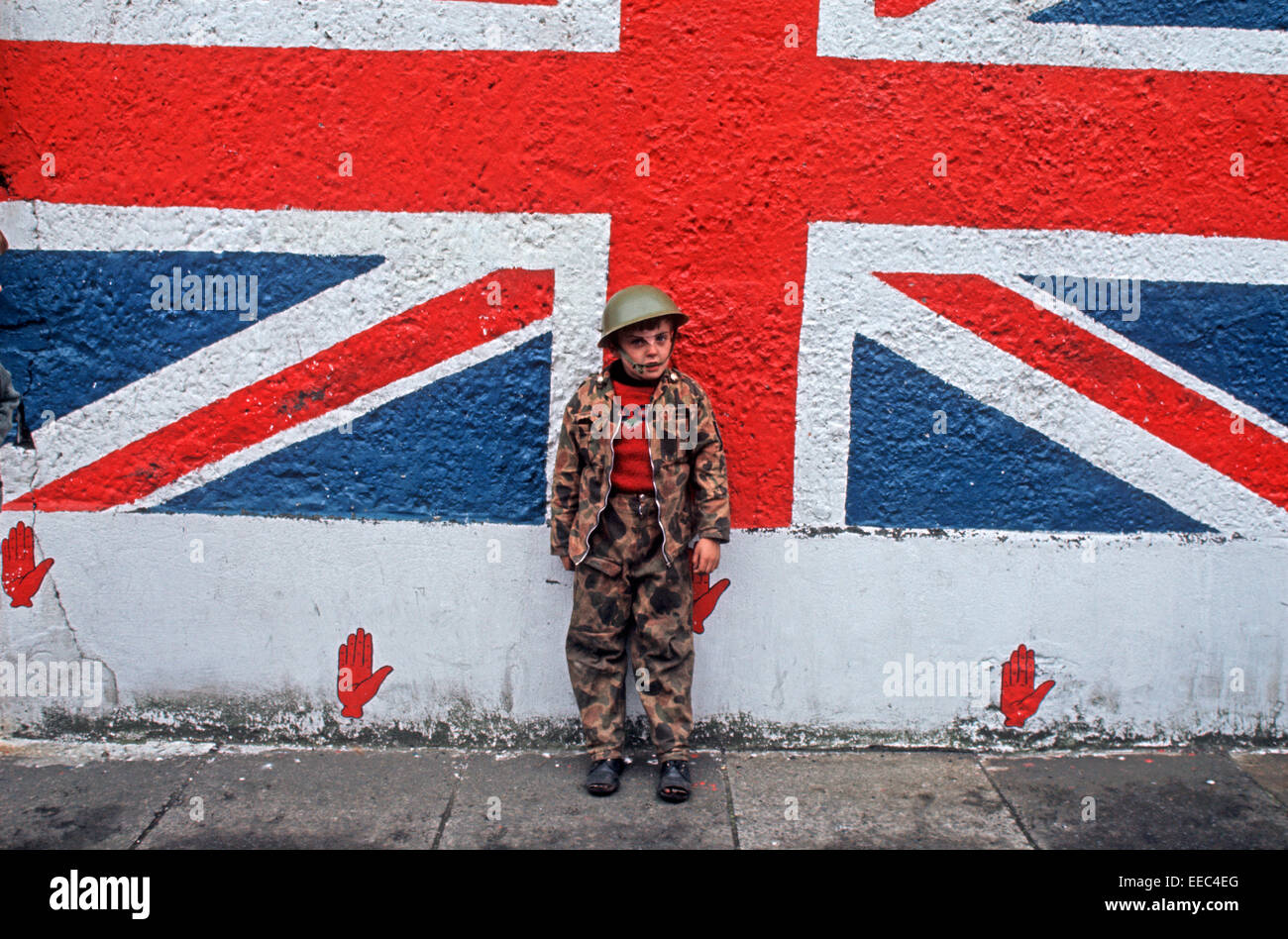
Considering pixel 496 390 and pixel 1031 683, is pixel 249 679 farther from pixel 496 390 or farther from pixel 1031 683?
pixel 1031 683

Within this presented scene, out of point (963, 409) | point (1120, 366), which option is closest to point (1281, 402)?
point (1120, 366)

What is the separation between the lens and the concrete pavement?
329 cm

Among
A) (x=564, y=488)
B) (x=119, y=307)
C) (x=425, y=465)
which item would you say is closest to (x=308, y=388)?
(x=425, y=465)

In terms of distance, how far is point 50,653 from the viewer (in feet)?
12.9

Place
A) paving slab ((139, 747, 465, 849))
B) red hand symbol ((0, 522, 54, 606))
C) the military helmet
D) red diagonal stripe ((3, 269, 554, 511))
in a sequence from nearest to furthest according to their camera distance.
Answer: paving slab ((139, 747, 465, 849))
the military helmet
red diagonal stripe ((3, 269, 554, 511))
red hand symbol ((0, 522, 54, 606))

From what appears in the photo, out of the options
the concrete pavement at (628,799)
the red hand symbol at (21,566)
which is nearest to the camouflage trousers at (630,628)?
the concrete pavement at (628,799)

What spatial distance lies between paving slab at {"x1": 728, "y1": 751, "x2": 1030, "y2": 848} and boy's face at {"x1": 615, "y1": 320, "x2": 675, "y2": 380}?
1.63 meters

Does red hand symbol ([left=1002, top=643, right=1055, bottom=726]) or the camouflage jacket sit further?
red hand symbol ([left=1002, top=643, right=1055, bottom=726])

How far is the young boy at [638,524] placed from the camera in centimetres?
353

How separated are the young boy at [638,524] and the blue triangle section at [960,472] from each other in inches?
25.8

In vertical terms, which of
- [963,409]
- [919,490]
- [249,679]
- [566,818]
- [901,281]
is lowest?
[566,818]

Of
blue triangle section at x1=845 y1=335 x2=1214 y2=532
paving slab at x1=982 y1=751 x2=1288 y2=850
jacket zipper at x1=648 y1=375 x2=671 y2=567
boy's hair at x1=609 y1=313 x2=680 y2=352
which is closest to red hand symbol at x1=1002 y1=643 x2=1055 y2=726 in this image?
paving slab at x1=982 y1=751 x2=1288 y2=850

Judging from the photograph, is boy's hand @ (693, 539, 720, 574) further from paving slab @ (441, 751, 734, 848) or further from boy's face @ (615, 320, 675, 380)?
paving slab @ (441, 751, 734, 848)

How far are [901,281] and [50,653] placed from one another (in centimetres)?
381
